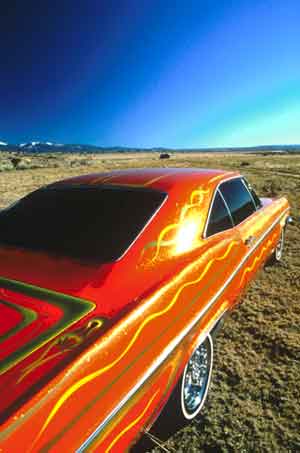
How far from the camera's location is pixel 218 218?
8.54 feet

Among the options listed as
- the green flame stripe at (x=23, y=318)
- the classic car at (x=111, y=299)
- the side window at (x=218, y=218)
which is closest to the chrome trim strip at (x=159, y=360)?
the classic car at (x=111, y=299)

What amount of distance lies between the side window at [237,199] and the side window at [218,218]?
139 mm

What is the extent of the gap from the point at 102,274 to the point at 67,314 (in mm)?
329

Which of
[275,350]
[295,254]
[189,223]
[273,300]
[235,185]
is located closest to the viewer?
[189,223]

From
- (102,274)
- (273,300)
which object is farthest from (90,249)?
(273,300)

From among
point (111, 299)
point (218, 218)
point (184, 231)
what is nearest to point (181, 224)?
point (184, 231)

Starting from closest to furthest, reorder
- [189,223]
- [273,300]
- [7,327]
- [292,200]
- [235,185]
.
Answer: [7,327], [189,223], [235,185], [273,300], [292,200]

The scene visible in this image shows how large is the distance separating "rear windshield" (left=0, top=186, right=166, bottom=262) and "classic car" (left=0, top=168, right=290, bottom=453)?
0.01 metres

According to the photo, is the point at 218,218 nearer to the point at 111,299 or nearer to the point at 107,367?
the point at 111,299

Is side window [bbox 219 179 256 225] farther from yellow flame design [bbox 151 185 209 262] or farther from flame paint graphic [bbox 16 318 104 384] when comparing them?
flame paint graphic [bbox 16 318 104 384]

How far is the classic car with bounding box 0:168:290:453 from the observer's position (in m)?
1.08

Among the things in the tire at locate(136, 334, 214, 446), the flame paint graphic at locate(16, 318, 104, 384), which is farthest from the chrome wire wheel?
the flame paint graphic at locate(16, 318, 104, 384)

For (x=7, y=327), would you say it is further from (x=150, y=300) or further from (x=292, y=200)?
(x=292, y=200)

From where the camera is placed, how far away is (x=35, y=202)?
2.62m
